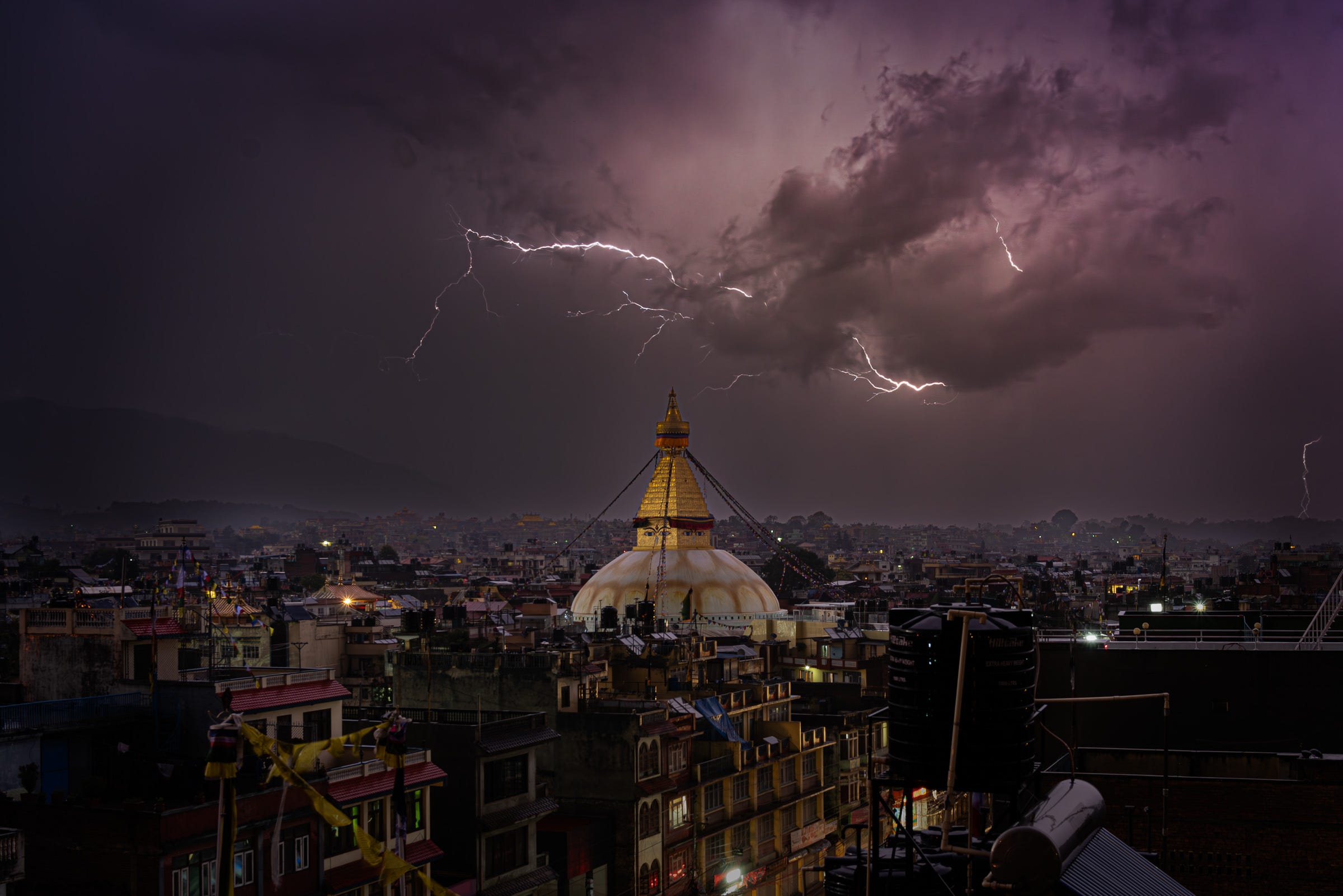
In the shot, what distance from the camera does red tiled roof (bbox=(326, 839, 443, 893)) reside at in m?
23.8

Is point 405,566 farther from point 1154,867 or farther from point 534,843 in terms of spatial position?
point 1154,867

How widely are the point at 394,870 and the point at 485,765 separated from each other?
7870 mm

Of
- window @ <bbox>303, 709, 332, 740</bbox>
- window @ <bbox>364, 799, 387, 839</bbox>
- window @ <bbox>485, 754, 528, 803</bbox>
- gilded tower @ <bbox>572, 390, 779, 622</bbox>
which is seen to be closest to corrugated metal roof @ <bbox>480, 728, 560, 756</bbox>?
window @ <bbox>485, 754, 528, 803</bbox>

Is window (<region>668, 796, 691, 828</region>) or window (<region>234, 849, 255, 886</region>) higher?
window (<region>234, 849, 255, 886</region>)

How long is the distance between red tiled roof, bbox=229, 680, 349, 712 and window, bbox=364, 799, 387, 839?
2601mm

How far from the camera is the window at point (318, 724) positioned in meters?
26.6

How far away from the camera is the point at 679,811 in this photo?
3631cm

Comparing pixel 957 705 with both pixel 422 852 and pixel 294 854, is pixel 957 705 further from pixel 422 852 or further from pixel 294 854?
pixel 422 852

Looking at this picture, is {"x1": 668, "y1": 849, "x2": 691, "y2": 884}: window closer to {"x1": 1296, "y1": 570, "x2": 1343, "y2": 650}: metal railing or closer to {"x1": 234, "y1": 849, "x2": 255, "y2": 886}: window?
{"x1": 234, "y1": 849, "x2": 255, "y2": 886}: window

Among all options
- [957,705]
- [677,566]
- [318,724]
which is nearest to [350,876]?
[318,724]

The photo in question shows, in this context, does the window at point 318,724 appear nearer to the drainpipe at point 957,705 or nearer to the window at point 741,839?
the window at point 741,839

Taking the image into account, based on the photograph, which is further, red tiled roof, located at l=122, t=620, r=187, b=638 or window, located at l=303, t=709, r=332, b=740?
red tiled roof, located at l=122, t=620, r=187, b=638

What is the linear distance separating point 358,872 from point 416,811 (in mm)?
2387

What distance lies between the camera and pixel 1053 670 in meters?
25.8
